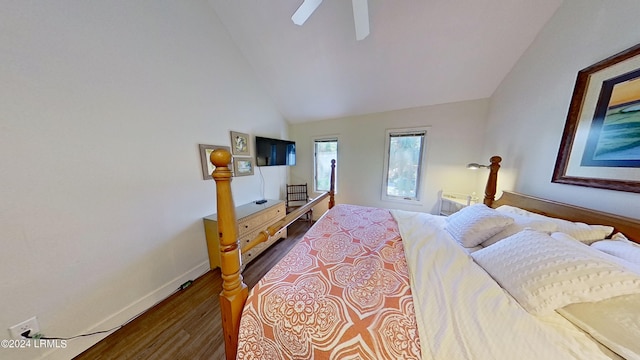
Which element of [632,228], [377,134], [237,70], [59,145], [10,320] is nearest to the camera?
[632,228]

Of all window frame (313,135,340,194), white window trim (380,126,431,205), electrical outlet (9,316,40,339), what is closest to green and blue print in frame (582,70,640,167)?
white window trim (380,126,431,205)

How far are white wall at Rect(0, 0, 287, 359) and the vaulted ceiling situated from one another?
2.24ft

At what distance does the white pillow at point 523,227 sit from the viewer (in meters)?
1.08

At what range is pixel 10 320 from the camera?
102 cm

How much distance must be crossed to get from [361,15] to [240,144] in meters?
1.96

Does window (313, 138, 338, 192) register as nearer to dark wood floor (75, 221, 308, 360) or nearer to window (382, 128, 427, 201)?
window (382, 128, 427, 201)

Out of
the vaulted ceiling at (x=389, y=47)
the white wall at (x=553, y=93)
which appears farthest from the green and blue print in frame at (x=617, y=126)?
the vaulted ceiling at (x=389, y=47)

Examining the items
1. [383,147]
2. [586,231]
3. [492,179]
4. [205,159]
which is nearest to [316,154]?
[383,147]

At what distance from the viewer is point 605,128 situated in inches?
42.9

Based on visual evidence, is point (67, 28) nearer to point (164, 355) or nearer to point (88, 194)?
point (88, 194)

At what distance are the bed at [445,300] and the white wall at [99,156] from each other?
1.31m

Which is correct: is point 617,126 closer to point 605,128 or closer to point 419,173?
point 605,128

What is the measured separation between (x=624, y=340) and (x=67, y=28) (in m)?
3.07

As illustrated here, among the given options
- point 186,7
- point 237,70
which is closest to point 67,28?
point 186,7
